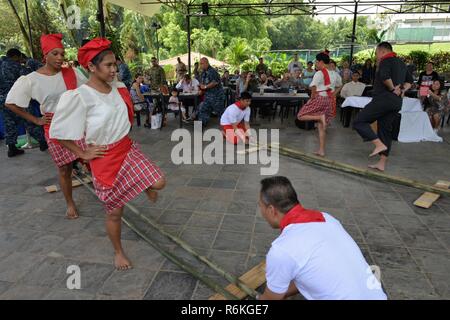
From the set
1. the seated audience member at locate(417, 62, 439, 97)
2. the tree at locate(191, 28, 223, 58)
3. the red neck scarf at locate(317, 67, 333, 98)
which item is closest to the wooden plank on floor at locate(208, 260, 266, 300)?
the red neck scarf at locate(317, 67, 333, 98)

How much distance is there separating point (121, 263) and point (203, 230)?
0.83 metres

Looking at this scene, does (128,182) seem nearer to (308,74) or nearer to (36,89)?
(36,89)

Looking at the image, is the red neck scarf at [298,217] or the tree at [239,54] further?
the tree at [239,54]

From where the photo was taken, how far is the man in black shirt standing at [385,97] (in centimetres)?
430

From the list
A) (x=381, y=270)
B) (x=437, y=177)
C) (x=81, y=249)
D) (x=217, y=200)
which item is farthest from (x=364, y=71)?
(x=81, y=249)

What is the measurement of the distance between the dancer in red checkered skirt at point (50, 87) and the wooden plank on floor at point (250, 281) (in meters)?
1.74

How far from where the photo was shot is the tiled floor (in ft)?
7.79

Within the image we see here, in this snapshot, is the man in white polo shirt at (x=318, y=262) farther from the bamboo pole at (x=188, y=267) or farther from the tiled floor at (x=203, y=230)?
the tiled floor at (x=203, y=230)

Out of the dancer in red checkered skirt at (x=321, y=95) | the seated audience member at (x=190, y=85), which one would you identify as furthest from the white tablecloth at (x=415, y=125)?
the seated audience member at (x=190, y=85)

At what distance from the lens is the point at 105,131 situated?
86.6 inches

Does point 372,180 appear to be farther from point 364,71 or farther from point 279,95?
point 364,71

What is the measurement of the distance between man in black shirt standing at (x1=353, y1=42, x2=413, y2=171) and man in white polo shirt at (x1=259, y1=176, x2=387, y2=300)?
338 centimetres

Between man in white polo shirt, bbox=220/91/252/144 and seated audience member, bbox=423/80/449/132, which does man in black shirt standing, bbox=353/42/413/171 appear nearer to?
man in white polo shirt, bbox=220/91/252/144
